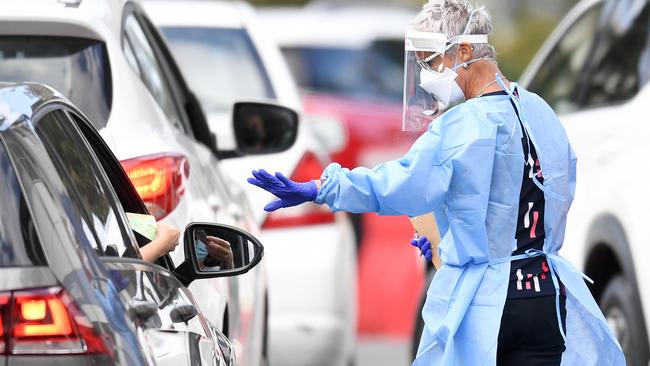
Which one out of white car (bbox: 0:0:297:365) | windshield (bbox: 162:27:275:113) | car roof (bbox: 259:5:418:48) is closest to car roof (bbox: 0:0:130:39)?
white car (bbox: 0:0:297:365)

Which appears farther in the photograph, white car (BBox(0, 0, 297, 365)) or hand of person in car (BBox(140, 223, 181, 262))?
white car (BBox(0, 0, 297, 365))

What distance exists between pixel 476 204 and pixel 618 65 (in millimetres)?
3231

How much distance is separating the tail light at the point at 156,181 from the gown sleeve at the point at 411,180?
0.64 meters

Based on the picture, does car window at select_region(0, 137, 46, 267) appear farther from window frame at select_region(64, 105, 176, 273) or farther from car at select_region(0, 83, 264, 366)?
window frame at select_region(64, 105, 176, 273)

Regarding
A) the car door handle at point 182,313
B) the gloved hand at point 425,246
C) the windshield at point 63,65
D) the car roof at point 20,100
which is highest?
the car roof at point 20,100

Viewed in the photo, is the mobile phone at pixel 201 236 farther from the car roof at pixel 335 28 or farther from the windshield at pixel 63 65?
the car roof at pixel 335 28

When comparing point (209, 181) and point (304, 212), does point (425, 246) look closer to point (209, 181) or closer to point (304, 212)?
point (209, 181)

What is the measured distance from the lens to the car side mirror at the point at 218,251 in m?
4.68

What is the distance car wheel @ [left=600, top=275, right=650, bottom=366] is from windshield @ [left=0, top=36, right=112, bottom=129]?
237 centimetres

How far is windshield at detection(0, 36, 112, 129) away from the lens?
212 inches

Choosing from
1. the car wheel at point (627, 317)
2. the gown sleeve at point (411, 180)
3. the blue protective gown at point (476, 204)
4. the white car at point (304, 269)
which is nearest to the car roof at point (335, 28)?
the white car at point (304, 269)

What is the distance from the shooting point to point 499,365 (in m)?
5.05

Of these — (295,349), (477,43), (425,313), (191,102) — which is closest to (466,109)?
(477,43)

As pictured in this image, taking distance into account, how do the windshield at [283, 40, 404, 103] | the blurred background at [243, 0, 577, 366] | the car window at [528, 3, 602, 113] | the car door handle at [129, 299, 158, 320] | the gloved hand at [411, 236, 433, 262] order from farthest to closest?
1. the windshield at [283, 40, 404, 103]
2. the blurred background at [243, 0, 577, 366]
3. the car window at [528, 3, 602, 113]
4. the gloved hand at [411, 236, 433, 262]
5. the car door handle at [129, 299, 158, 320]
